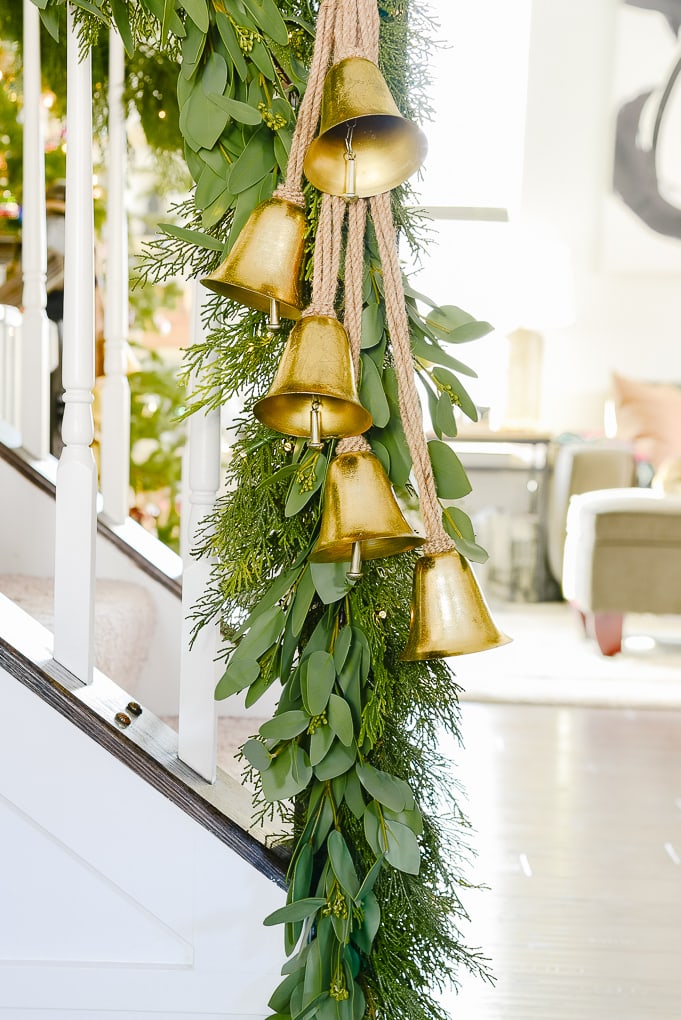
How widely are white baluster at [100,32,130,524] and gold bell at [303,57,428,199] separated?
0.69 m

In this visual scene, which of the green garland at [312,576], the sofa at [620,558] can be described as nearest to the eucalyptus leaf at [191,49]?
the green garland at [312,576]

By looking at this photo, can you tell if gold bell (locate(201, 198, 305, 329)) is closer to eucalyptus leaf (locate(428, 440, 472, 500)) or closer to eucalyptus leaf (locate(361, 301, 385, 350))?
eucalyptus leaf (locate(361, 301, 385, 350))

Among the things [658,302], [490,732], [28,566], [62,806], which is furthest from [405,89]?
[658,302]

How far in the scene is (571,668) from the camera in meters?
2.82

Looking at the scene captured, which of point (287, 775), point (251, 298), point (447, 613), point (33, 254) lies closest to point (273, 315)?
point (251, 298)

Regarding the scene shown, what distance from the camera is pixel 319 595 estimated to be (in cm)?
74

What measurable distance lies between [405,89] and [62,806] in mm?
681

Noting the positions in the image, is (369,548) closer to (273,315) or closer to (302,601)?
(302,601)

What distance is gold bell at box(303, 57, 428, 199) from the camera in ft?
2.16

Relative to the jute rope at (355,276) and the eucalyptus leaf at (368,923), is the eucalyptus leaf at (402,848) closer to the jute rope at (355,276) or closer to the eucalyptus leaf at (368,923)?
the eucalyptus leaf at (368,923)

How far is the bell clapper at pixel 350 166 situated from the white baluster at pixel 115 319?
701mm

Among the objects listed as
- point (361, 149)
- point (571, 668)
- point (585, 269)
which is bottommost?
point (571, 668)

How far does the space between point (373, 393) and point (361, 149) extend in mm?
178

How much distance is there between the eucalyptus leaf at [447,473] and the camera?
2.50 feet
